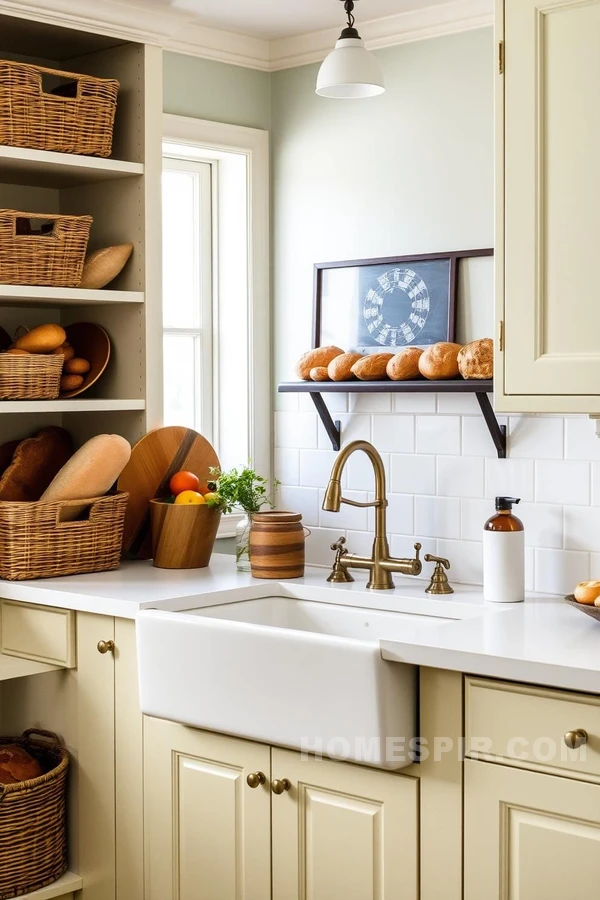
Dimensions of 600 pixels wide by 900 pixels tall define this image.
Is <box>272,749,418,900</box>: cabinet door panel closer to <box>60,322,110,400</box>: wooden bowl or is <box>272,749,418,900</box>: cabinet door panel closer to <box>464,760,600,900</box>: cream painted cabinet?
<box>464,760,600,900</box>: cream painted cabinet

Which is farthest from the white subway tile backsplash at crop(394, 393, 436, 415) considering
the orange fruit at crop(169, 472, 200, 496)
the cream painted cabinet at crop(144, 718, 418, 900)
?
the cream painted cabinet at crop(144, 718, 418, 900)

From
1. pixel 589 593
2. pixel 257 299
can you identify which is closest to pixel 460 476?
pixel 589 593

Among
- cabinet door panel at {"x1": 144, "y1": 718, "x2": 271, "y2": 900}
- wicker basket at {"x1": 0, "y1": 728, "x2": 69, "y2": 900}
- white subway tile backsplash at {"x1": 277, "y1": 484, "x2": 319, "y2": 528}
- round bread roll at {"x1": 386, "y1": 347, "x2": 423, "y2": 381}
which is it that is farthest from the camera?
white subway tile backsplash at {"x1": 277, "y1": 484, "x2": 319, "y2": 528}

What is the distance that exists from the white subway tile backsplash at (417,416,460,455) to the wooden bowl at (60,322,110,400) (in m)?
0.92

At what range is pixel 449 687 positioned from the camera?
224cm

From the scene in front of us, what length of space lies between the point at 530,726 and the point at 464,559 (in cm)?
108

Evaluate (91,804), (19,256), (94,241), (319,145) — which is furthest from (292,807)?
(319,145)

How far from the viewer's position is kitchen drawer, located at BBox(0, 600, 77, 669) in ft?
9.46

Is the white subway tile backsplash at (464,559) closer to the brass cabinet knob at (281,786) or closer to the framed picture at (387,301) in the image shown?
the framed picture at (387,301)

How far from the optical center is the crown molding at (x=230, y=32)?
305 cm

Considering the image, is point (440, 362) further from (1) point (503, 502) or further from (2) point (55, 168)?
(2) point (55, 168)

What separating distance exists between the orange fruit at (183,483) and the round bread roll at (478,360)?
0.83 metres

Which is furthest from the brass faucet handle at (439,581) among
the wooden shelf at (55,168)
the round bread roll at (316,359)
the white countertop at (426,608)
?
the wooden shelf at (55,168)

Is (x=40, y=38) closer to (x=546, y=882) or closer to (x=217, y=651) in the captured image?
(x=217, y=651)
